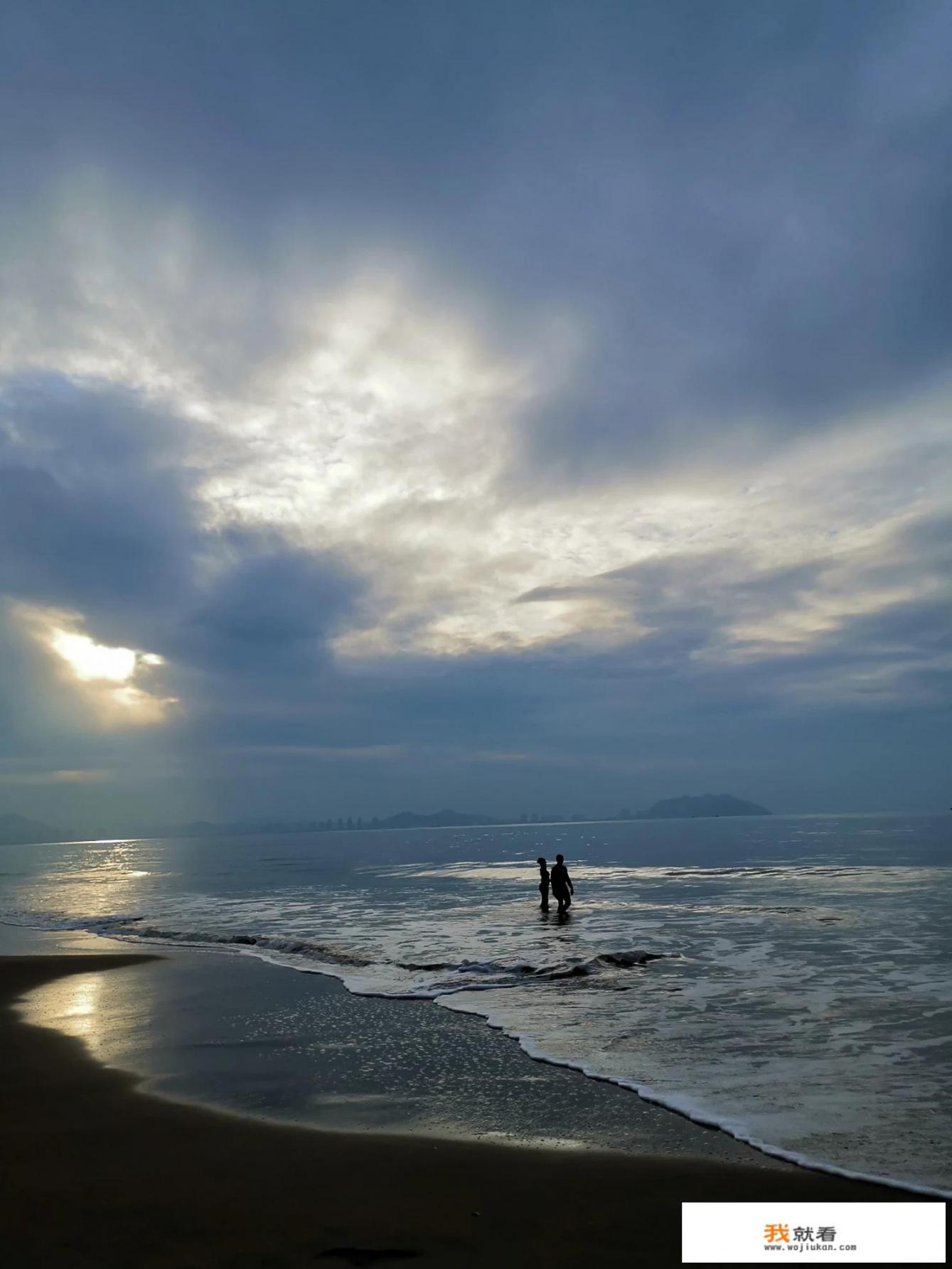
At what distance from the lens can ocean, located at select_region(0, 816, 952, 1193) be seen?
8.84 metres

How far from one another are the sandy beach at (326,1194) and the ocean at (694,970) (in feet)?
5.64

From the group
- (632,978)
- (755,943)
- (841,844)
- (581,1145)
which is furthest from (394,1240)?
(841,844)

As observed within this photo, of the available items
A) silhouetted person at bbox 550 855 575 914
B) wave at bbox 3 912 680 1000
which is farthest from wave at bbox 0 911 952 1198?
silhouetted person at bbox 550 855 575 914

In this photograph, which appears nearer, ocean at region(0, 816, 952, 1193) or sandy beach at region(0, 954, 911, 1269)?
sandy beach at region(0, 954, 911, 1269)

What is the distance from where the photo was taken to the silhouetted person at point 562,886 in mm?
31500

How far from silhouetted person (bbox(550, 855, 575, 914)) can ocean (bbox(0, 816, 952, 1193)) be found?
0.80 meters

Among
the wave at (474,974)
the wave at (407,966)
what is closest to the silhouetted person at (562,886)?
the wave at (474,974)

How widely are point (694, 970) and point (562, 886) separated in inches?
540

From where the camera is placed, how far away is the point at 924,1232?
19.6 feet

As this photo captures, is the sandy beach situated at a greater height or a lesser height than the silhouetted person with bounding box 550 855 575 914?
greater

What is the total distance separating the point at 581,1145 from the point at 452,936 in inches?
723

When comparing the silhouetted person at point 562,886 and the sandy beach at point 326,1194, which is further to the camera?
the silhouetted person at point 562,886

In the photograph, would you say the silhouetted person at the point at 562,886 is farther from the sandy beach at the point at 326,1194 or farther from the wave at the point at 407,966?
the sandy beach at the point at 326,1194

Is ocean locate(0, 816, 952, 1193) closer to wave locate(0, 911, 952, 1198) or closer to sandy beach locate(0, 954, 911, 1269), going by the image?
wave locate(0, 911, 952, 1198)
